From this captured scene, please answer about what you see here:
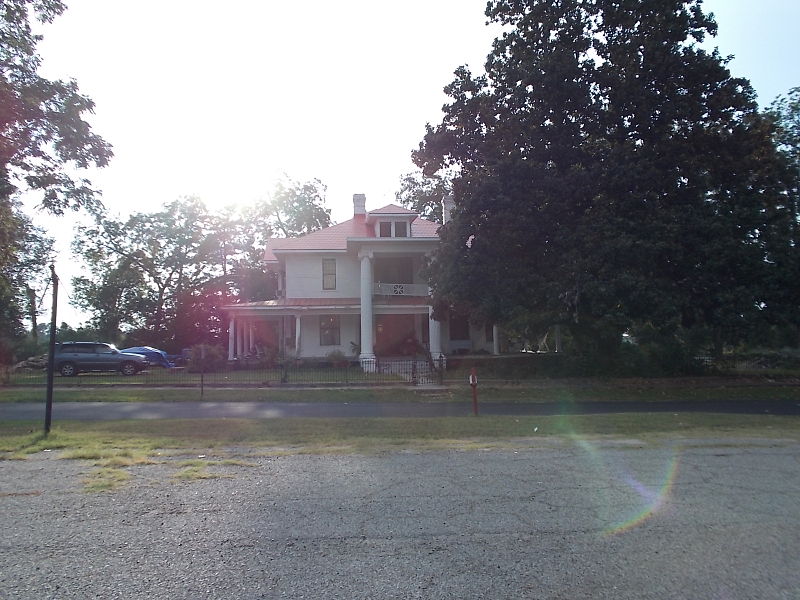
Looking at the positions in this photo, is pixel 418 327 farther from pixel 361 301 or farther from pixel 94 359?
pixel 94 359

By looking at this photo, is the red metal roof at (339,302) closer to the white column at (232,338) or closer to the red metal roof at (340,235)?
the white column at (232,338)

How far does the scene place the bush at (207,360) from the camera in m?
28.3

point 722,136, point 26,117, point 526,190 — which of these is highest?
point 26,117

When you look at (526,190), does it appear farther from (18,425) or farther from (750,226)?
(18,425)

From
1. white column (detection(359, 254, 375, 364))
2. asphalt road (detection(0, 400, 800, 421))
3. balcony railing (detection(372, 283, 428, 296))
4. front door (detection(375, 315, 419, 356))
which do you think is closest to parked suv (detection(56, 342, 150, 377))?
white column (detection(359, 254, 375, 364))

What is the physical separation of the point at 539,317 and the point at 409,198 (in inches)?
1198

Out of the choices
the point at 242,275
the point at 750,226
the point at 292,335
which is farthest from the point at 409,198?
the point at 750,226

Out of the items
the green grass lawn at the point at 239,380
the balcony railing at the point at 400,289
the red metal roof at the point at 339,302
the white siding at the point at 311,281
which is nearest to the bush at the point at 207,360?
the red metal roof at the point at 339,302

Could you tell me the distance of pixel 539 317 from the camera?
21828 mm

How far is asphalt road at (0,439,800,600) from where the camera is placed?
4152 millimetres

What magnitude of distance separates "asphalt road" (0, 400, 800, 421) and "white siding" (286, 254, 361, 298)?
50.7 feet

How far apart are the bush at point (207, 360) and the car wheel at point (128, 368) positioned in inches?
91.3

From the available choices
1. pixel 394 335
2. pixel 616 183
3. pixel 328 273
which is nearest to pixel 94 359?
pixel 328 273

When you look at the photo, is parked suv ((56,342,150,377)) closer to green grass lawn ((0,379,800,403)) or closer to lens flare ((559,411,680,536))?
green grass lawn ((0,379,800,403))
